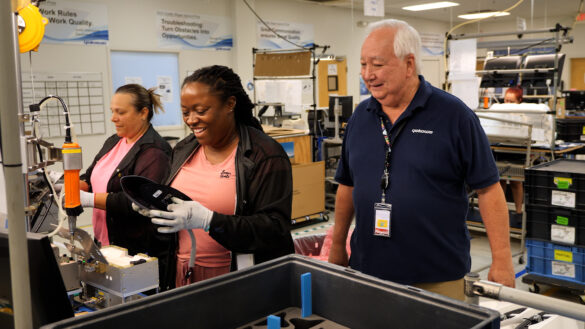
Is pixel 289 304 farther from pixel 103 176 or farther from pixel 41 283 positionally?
pixel 103 176

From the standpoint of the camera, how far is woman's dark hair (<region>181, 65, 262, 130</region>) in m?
1.90

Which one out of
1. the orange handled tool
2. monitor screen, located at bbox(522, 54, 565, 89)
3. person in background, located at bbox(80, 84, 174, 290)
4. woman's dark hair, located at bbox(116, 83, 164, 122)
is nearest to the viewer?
the orange handled tool

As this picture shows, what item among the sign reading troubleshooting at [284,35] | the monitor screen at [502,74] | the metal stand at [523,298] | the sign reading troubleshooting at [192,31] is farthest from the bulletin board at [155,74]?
the metal stand at [523,298]

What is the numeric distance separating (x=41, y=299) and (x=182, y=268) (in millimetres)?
929

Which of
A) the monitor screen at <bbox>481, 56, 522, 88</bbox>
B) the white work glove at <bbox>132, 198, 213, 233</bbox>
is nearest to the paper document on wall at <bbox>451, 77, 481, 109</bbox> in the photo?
the monitor screen at <bbox>481, 56, 522, 88</bbox>

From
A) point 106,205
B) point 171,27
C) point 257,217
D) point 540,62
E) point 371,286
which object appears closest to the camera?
point 371,286

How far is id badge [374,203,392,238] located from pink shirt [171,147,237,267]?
519 millimetres

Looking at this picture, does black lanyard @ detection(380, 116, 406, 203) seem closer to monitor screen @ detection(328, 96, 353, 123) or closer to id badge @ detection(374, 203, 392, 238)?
id badge @ detection(374, 203, 392, 238)

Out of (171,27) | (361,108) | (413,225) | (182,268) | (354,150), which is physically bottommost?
(182,268)

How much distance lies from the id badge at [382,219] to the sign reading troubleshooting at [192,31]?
650 centimetres

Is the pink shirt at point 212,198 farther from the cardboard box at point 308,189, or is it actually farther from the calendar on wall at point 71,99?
the calendar on wall at point 71,99

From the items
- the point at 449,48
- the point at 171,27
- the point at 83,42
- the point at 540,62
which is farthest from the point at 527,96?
the point at 83,42

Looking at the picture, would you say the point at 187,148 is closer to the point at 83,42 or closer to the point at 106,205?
the point at 106,205

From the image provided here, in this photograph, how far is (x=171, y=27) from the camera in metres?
7.82
